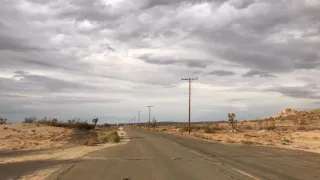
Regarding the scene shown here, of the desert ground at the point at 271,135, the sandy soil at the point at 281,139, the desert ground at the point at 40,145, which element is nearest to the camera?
the desert ground at the point at 40,145

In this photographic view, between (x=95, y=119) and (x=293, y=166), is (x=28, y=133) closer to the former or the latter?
(x=293, y=166)

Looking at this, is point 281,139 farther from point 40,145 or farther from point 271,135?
point 40,145

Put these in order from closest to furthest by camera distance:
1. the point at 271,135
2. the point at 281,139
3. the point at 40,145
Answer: the point at 40,145 < the point at 281,139 < the point at 271,135

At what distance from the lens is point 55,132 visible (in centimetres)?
4659

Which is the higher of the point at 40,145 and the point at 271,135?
the point at 271,135

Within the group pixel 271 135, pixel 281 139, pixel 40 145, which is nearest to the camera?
pixel 40 145

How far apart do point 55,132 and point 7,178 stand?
33545 mm

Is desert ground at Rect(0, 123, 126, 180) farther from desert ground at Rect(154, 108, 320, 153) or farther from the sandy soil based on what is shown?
desert ground at Rect(154, 108, 320, 153)

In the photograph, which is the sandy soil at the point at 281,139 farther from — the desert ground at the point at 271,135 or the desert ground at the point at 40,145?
the desert ground at the point at 40,145

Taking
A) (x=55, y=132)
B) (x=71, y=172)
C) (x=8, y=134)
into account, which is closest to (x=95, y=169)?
(x=71, y=172)

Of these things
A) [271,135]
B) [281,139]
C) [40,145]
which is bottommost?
[40,145]

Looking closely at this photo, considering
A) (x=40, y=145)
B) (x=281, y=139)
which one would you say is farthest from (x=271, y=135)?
(x=40, y=145)

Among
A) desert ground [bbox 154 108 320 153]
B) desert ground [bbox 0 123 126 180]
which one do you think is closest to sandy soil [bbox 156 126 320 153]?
desert ground [bbox 154 108 320 153]

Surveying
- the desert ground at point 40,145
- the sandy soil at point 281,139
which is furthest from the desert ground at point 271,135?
the desert ground at point 40,145
